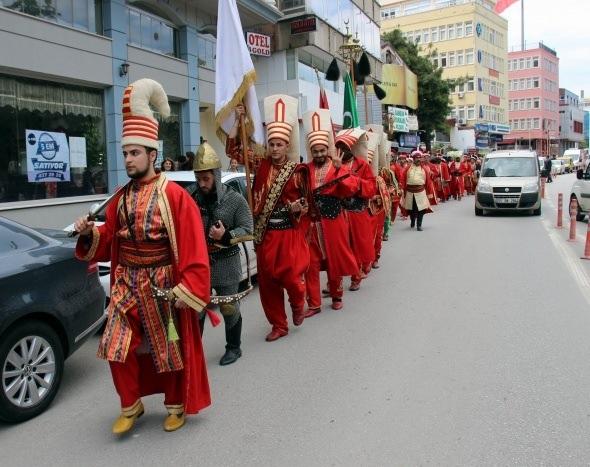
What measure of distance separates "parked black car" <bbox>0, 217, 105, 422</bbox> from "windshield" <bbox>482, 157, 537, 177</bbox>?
15.7 meters

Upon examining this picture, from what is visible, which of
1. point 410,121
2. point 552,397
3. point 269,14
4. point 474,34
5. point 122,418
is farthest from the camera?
point 474,34

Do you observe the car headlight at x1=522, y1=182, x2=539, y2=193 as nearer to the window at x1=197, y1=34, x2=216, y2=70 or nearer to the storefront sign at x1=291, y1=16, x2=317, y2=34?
the storefront sign at x1=291, y1=16, x2=317, y2=34

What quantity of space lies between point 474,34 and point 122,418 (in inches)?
2405

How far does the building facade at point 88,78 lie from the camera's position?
11.4 metres

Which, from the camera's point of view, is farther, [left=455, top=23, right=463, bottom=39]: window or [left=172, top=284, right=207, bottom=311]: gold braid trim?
[left=455, top=23, right=463, bottom=39]: window

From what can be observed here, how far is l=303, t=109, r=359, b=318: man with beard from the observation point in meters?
6.31

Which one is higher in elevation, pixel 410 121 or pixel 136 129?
pixel 410 121

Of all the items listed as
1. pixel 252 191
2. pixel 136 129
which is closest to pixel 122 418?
pixel 136 129

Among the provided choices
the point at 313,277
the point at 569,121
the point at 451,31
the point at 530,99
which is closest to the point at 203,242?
the point at 313,277

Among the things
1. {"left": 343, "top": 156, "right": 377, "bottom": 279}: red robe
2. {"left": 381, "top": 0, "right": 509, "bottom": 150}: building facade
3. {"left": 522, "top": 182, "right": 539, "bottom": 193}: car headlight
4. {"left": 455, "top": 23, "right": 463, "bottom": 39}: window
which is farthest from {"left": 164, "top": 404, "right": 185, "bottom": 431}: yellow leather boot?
{"left": 455, "top": 23, "right": 463, "bottom": 39}: window

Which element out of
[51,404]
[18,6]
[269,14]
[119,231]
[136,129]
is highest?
[269,14]

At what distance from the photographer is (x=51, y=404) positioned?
4.39m

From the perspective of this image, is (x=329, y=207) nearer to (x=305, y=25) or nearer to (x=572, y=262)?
(x=572, y=262)

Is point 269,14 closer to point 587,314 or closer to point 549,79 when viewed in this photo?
point 587,314
